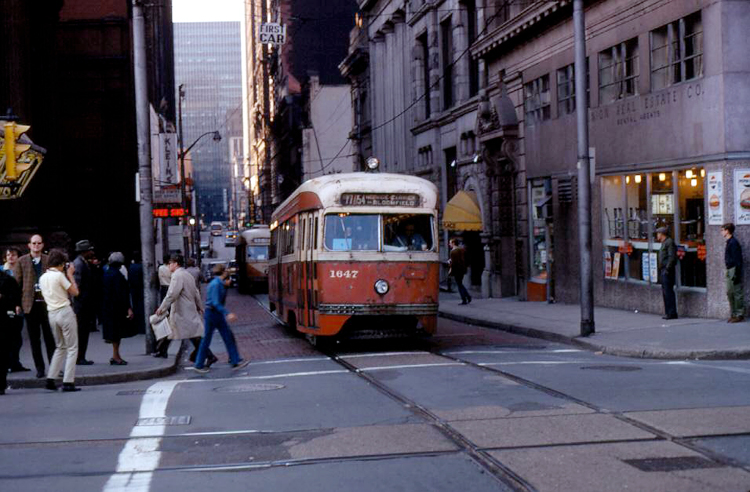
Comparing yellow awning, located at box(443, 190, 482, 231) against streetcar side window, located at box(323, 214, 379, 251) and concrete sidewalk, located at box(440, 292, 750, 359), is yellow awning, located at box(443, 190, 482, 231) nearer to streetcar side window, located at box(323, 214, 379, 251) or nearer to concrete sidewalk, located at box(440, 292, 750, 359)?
concrete sidewalk, located at box(440, 292, 750, 359)

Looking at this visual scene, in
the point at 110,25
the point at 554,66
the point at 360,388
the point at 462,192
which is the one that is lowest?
the point at 360,388

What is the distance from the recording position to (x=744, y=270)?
62.7 ft

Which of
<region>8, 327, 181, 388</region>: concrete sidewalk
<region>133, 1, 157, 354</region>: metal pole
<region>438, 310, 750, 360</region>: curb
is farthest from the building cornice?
<region>8, 327, 181, 388</region>: concrete sidewalk

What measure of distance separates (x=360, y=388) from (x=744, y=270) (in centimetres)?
941

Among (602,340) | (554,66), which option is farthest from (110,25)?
(602,340)

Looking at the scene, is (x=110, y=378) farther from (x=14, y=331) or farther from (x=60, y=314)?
(x=60, y=314)

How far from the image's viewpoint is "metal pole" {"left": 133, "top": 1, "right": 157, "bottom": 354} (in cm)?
1836

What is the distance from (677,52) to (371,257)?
8.22 meters

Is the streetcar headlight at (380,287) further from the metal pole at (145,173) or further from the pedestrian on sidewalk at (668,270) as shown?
the pedestrian on sidewalk at (668,270)

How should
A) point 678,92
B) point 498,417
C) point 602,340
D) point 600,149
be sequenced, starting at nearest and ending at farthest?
1. point 498,417
2. point 602,340
3. point 678,92
4. point 600,149

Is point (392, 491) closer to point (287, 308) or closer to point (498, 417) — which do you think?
point (498, 417)

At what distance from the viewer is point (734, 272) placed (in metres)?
18.5

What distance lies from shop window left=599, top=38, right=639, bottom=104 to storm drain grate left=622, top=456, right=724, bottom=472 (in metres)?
16.3

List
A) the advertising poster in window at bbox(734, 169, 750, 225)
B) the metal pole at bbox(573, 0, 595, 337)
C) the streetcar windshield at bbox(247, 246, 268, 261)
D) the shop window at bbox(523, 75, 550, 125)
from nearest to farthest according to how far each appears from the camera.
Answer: the metal pole at bbox(573, 0, 595, 337), the advertising poster in window at bbox(734, 169, 750, 225), the shop window at bbox(523, 75, 550, 125), the streetcar windshield at bbox(247, 246, 268, 261)
